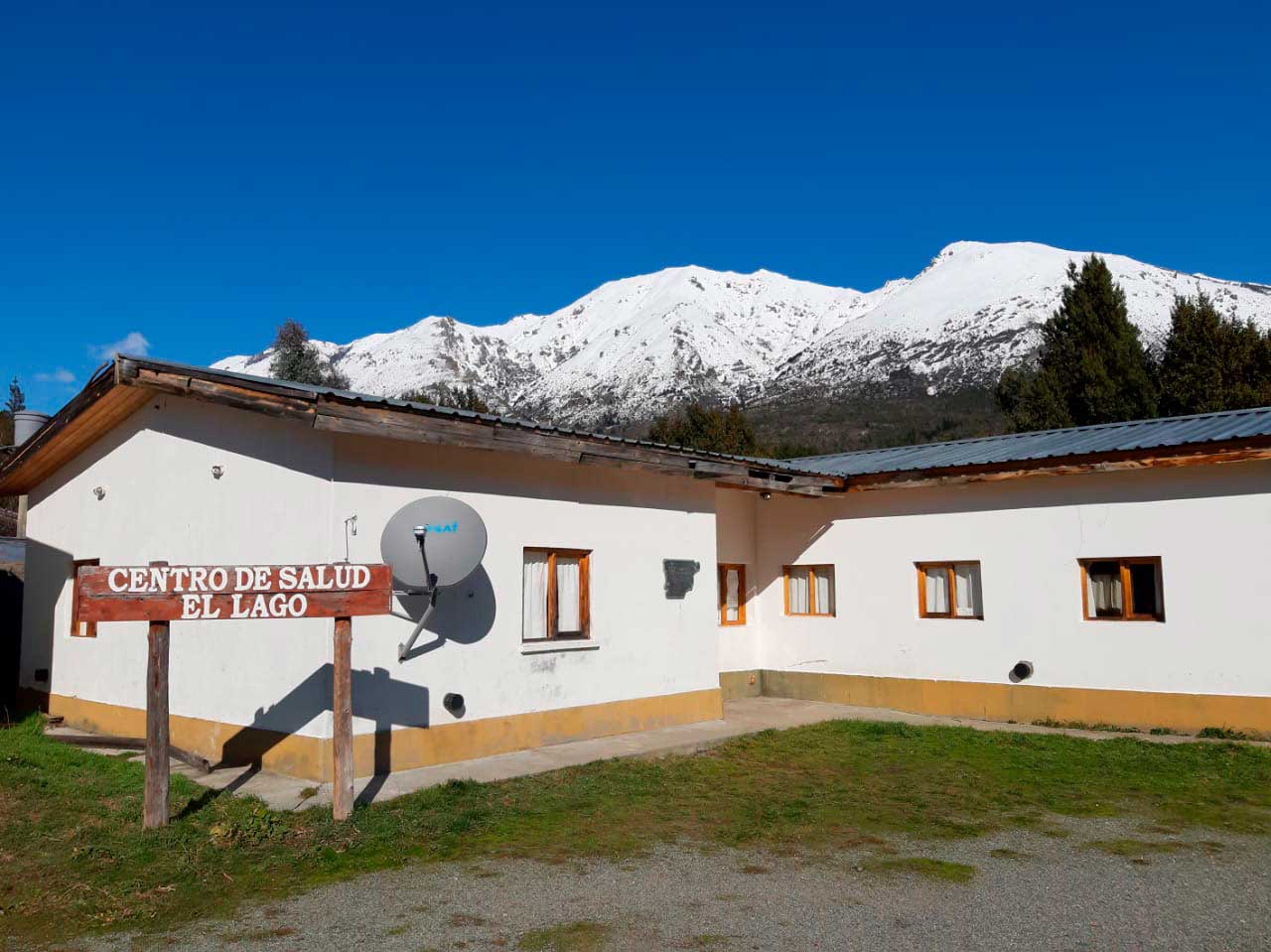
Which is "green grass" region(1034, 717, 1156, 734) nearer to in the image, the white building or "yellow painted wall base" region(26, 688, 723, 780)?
the white building

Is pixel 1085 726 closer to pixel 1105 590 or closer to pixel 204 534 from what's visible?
pixel 1105 590

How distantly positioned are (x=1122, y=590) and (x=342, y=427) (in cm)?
890

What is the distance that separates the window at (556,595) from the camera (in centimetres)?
1030

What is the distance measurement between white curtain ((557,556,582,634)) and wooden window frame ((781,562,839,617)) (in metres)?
4.82

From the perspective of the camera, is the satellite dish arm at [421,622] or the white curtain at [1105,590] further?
the white curtain at [1105,590]

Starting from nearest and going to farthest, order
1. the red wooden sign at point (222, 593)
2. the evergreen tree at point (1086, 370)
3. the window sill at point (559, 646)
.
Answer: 1. the red wooden sign at point (222, 593)
2. the window sill at point (559, 646)
3. the evergreen tree at point (1086, 370)

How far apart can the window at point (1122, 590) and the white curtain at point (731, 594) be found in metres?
4.89

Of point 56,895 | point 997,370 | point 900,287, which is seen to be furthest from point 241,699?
point 900,287

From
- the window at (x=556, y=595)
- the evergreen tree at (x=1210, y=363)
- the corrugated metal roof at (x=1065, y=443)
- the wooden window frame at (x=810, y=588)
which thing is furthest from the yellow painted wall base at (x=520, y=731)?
the evergreen tree at (x=1210, y=363)

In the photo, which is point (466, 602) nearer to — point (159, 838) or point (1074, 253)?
point (159, 838)

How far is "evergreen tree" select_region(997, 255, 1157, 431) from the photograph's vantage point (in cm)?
3114

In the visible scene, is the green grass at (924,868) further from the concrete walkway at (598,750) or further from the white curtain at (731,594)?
the white curtain at (731,594)

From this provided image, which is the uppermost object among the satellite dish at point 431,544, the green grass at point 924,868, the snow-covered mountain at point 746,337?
the snow-covered mountain at point 746,337

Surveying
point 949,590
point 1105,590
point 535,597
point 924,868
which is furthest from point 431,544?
point 1105,590
